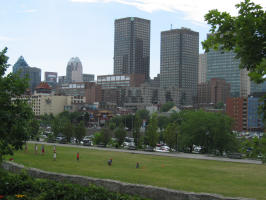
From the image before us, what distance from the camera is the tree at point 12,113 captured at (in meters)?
18.2

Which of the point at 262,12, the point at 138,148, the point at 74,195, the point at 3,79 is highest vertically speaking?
the point at 262,12

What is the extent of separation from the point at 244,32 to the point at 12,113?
12745mm

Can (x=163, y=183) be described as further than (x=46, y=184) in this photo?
Yes

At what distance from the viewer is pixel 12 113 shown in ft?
61.6

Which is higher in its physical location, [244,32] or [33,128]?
[244,32]

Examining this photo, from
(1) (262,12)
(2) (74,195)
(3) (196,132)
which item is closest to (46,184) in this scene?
(2) (74,195)

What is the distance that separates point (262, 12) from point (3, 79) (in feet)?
44.1

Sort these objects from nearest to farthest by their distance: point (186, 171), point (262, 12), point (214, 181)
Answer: point (262, 12)
point (214, 181)
point (186, 171)

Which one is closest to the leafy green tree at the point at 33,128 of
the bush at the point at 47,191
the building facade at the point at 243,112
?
the bush at the point at 47,191

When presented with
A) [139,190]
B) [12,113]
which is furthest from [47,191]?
[12,113]

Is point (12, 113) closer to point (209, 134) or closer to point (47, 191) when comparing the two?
point (47, 191)

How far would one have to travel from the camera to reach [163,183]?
24844mm

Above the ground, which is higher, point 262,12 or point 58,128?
point 262,12

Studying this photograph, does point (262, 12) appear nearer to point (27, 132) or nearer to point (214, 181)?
point (27, 132)
